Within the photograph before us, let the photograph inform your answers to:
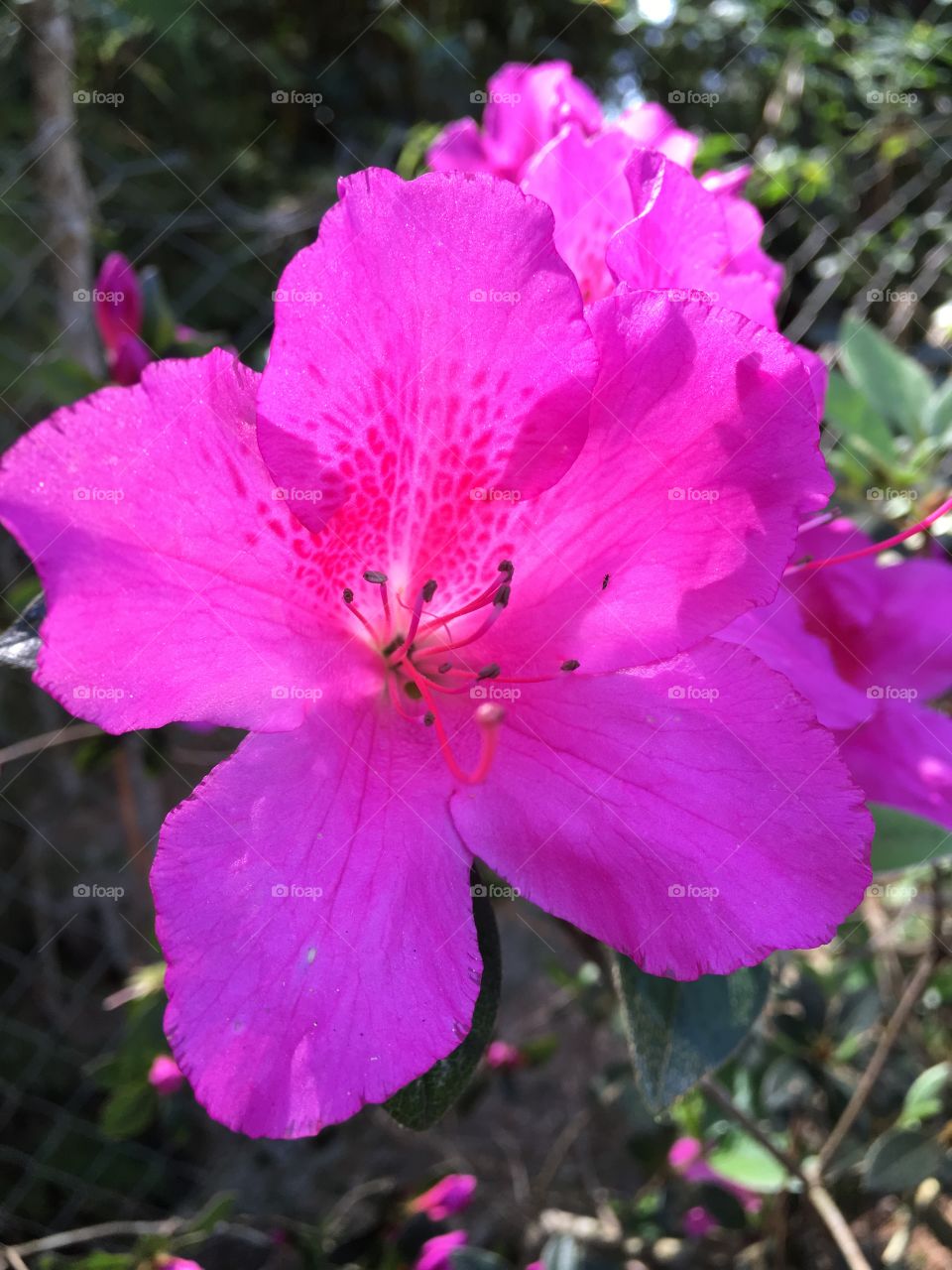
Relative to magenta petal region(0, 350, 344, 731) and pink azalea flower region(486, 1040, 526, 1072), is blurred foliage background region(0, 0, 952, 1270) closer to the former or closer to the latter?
pink azalea flower region(486, 1040, 526, 1072)

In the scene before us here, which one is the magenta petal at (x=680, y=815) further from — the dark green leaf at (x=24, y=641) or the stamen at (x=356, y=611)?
the dark green leaf at (x=24, y=641)

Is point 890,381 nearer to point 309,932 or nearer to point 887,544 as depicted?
point 887,544

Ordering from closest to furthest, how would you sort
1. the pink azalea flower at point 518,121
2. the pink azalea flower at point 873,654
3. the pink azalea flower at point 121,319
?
the pink azalea flower at point 873,654, the pink azalea flower at point 518,121, the pink azalea flower at point 121,319

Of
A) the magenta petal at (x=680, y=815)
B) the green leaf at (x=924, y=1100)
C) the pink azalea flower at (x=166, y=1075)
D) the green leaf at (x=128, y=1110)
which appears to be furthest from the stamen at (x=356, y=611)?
the green leaf at (x=128, y=1110)

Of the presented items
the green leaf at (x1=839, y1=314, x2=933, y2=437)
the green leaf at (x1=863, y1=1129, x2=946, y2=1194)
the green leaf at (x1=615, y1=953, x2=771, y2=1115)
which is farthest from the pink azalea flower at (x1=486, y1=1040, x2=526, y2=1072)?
the green leaf at (x1=839, y1=314, x2=933, y2=437)

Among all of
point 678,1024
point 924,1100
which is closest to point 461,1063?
point 678,1024
